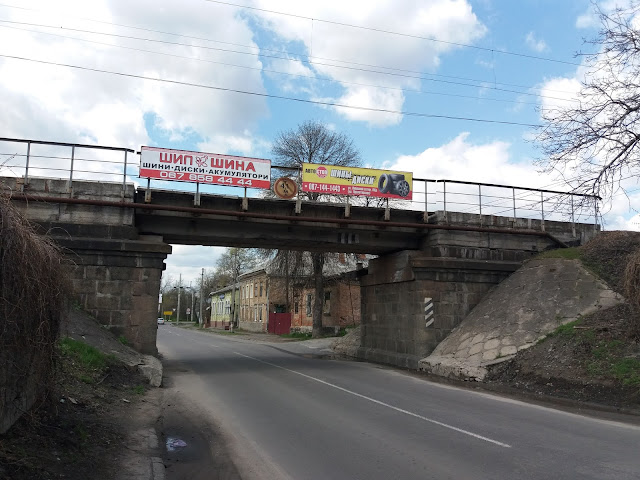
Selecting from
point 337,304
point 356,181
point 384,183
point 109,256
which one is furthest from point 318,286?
point 109,256

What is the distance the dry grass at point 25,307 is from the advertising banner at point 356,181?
41.5 feet

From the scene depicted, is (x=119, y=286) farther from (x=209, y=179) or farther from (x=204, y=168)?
(x=204, y=168)

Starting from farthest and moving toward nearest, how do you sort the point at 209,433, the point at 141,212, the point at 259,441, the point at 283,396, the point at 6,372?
the point at 141,212 → the point at 283,396 → the point at 209,433 → the point at 259,441 → the point at 6,372

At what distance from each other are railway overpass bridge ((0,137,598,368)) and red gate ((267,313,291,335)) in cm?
2542

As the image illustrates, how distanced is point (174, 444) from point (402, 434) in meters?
3.51

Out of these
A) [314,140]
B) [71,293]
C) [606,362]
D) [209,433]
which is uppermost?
[314,140]

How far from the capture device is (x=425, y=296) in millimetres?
18500

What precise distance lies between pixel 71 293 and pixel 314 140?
30436mm

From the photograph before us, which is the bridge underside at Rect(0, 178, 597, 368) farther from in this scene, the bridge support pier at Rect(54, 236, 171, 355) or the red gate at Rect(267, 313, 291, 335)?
the red gate at Rect(267, 313, 291, 335)

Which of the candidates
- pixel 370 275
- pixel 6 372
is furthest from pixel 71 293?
pixel 370 275

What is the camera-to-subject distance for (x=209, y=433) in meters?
7.96

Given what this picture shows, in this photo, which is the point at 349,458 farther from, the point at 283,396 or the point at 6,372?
the point at 283,396

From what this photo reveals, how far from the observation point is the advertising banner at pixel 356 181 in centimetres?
1792

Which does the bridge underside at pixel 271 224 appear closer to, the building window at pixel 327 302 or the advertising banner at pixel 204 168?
the advertising banner at pixel 204 168
